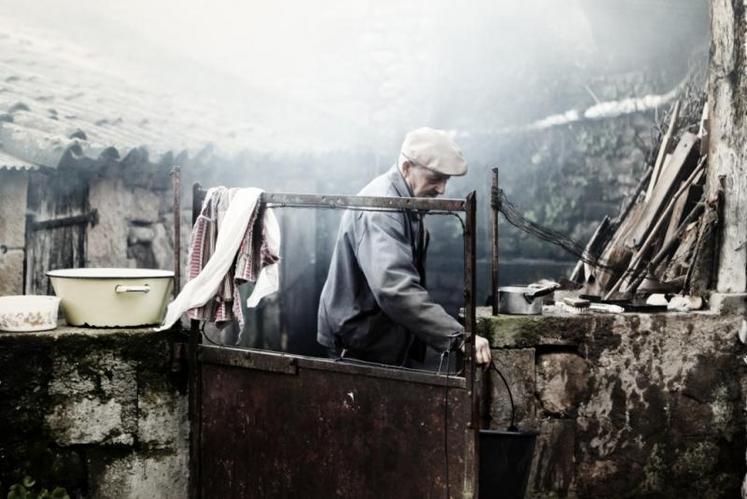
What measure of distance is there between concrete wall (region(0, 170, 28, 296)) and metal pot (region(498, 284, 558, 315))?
348cm

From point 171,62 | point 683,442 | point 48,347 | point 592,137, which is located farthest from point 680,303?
point 171,62

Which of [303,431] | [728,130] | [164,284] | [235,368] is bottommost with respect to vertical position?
[303,431]

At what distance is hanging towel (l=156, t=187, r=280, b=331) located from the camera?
177 inches

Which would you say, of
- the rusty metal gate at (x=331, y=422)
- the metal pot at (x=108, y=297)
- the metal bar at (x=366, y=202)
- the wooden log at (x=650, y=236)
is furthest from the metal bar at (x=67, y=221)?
the wooden log at (x=650, y=236)

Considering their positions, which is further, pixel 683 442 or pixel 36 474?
pixel 683 442

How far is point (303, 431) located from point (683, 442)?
8.35ft

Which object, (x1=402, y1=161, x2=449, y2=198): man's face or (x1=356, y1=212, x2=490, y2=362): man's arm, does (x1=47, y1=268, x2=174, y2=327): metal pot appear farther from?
(x1=402, y1=161, x2=449, y2=198): man's face

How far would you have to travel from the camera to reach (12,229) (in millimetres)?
6383

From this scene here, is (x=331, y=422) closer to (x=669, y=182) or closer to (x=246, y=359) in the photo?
(x=246, y=359)

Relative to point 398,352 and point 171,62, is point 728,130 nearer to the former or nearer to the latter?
point 398,352

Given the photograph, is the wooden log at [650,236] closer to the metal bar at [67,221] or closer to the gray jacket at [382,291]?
the gray jacket at [382,291]

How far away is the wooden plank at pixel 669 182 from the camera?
20.8ft

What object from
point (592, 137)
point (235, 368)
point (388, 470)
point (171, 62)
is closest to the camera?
point (388, 470)

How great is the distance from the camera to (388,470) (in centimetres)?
415
